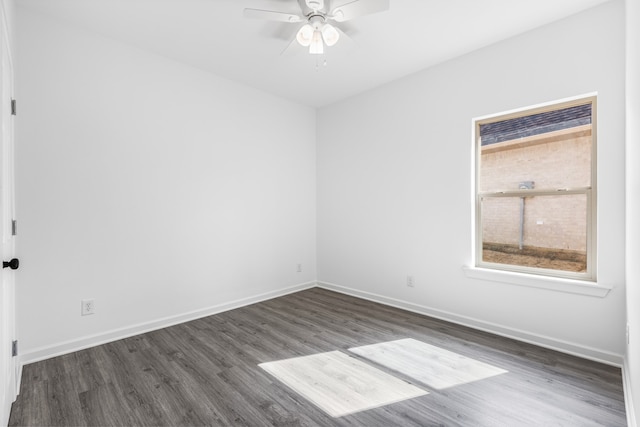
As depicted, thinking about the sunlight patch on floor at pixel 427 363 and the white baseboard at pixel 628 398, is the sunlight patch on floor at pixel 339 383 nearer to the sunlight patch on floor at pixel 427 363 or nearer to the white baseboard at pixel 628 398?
the sunlight patch on floor at pixel 427 363

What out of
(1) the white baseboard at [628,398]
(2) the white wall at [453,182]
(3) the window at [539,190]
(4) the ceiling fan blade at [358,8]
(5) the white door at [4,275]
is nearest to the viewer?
(5) the white door at [4,275]

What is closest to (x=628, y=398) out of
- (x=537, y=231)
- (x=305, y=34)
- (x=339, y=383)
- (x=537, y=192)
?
(x=537, y=231)

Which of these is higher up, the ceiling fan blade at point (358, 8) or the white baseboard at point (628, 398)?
the ceiling fan blade at point (358, 8)

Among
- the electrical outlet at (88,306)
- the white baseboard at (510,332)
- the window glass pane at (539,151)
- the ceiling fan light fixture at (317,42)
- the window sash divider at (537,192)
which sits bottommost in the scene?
the white baseboard at (510,332)

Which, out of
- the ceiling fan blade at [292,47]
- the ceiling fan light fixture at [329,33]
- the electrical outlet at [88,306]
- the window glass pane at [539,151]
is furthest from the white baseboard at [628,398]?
the electrical outlet at [88,306]

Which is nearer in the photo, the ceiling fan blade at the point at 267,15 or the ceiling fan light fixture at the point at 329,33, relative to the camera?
the ceiling fan blade at the point at 267,15

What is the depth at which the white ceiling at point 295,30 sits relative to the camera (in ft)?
7.97

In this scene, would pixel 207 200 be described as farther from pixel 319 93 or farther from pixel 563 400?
pixel 563 400

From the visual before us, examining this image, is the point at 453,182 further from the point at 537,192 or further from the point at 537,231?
the point at 537,231

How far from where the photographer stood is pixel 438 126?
11.1 feet

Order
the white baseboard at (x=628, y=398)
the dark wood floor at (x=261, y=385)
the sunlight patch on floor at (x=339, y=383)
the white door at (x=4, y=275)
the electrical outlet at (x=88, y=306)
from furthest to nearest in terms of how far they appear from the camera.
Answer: the electrical outlet at (x=88, y=306) → the sunlight patch on floor at (x=339, y=383) → the dark wood floor at (x=261, y=385) → the white baseboard at (x=628, y=398) → the white door at (x=4, y=275)

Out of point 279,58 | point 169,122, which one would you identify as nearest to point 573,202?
point 279,58

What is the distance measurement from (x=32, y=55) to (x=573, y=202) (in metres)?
4.62

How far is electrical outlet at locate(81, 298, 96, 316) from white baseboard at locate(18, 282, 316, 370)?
210 mm
